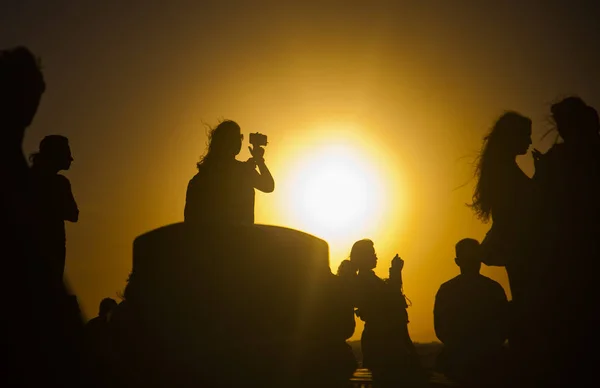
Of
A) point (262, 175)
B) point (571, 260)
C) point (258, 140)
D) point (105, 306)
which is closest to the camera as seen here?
point (571, 260)

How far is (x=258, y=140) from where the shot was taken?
255 inches

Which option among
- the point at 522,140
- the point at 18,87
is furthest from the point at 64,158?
the point at 522,140

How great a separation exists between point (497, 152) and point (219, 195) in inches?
97.9

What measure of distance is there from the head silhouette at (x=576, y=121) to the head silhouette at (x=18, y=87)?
3683 millimetres

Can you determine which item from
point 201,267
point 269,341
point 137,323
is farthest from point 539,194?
point 137,323

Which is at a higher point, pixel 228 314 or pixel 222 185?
pixel 222 185

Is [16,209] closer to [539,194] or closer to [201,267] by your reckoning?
[201,267]

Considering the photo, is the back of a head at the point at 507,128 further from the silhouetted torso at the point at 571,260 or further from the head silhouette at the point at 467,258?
the head silhouette at the point at 467,258

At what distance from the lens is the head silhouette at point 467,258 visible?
17.3ft

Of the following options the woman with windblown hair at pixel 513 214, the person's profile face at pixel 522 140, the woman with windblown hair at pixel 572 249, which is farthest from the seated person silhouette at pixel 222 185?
the woman with windblown hair at pixel 572 249

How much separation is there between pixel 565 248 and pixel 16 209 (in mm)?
3535

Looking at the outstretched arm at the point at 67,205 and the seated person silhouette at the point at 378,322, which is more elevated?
the outstretched arm at the point at 67,205

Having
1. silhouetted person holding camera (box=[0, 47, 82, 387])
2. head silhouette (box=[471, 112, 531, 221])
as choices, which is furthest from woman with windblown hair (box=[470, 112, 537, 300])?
silhouetted person holding camera (box=[0, 47, 82, 387])

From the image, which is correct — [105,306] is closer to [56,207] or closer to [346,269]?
[56,207]
